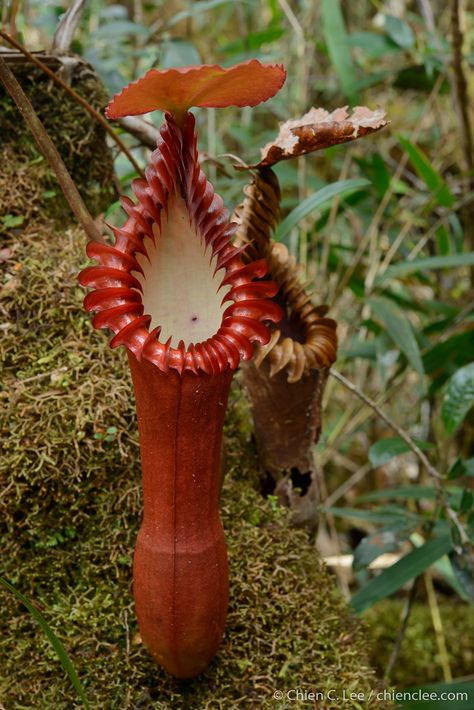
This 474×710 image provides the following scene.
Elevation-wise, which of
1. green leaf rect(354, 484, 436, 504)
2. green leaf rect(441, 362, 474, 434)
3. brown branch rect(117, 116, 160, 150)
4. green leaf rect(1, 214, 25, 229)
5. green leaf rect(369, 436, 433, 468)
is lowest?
green leaf rect(354, 484, 436, 504)

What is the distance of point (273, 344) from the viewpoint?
132 centimetres

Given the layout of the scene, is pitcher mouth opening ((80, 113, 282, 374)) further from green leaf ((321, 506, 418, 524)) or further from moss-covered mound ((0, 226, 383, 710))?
green leaf ((321, 506, 418, 524))

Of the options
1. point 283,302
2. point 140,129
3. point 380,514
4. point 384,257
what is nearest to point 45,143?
point 140,129

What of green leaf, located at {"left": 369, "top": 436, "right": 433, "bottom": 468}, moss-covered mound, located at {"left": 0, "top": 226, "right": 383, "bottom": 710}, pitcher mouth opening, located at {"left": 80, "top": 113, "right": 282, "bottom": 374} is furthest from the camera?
green leaf, located at {"left": 369, "top": 436, "right": 433, "bottom": 468}

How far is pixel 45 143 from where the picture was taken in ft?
3.86

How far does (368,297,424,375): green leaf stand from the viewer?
6.13 ft

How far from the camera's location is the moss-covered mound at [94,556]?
1.20m

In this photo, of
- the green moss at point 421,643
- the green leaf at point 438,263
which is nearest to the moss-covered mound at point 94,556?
the green leaf at point 438,263

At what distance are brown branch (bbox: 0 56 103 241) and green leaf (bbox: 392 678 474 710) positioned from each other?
43.7 inches

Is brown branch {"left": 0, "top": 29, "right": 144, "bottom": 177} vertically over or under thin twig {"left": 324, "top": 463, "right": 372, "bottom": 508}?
over

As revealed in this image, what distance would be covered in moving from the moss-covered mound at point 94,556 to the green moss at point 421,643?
4.33ft

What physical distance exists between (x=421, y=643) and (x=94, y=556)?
72.6 inches

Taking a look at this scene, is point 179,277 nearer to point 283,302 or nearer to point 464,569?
point 283,302

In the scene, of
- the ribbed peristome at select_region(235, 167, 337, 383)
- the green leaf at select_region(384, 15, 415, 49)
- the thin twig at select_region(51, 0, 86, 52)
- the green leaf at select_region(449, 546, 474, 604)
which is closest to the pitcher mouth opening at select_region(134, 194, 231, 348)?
the ribbed peristome at select_region(235, 167, 337, 383)
